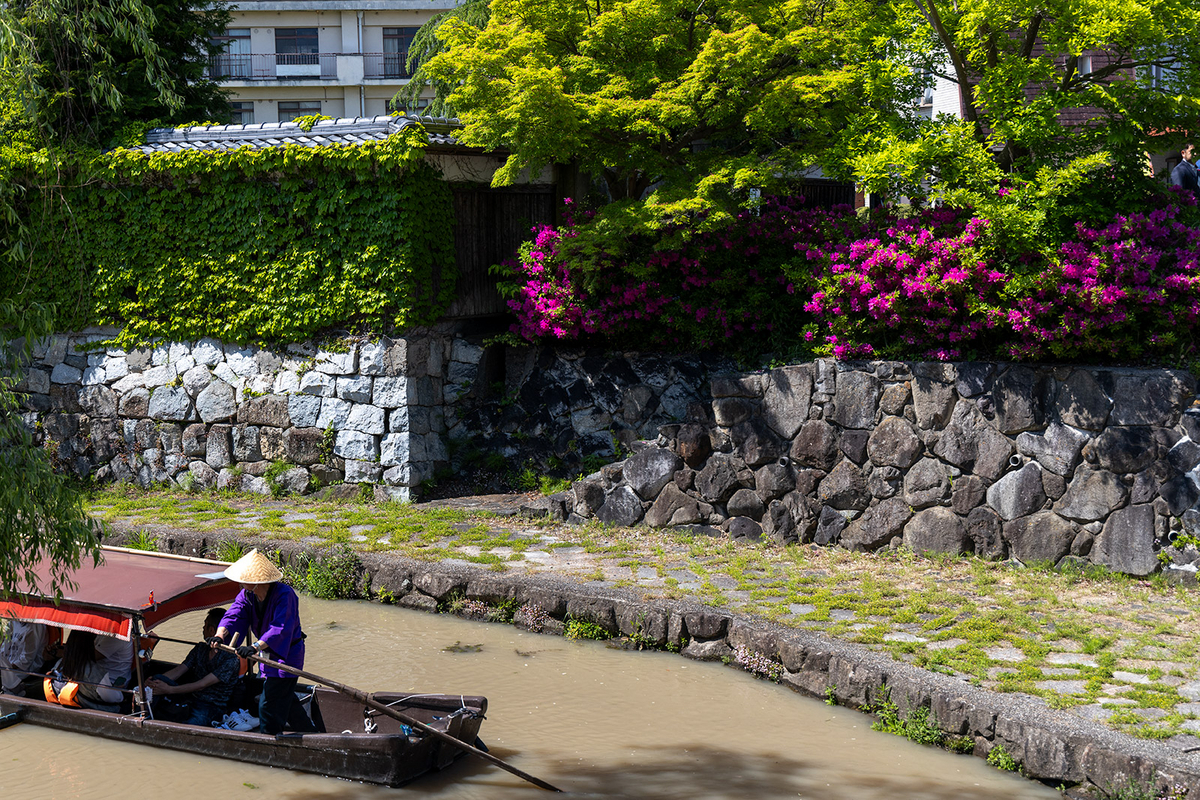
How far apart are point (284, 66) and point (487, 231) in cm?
2451

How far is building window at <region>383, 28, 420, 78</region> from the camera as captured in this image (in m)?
35.1

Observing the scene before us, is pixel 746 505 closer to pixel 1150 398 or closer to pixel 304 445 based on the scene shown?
pixel 1150 398

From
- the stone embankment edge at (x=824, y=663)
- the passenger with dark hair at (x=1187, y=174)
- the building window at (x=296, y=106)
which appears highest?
the building window at (x=296, y=106)

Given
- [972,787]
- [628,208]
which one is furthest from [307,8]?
[972,787]

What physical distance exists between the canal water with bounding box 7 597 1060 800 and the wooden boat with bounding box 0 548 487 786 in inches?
4.5

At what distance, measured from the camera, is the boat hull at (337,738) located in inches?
267

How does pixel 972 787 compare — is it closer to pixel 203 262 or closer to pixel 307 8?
pixel 203 262

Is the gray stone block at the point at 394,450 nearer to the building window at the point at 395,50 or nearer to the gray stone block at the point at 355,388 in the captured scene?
the gray stone block at the point at 355,388

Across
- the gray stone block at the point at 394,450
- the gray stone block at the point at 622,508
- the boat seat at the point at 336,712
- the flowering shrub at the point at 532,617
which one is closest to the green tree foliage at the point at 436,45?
the gray stone block at the point at 394,450

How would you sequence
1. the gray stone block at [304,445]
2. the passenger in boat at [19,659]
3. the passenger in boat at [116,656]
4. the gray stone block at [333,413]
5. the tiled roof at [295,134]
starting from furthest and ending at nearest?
the gray stone block at [304,445] → the gray stone block at [333,413] → the tiled roof at [295,134] → the passenger in boat at [19,659] → the passenger in boat at [116,656]

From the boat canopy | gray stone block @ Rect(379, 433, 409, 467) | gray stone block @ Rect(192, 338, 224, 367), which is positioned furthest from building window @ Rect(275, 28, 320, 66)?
the boat canopy

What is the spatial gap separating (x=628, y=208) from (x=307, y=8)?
27237 millimetres

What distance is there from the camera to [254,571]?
6891 millimetres

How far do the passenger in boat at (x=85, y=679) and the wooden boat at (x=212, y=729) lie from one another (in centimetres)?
10
